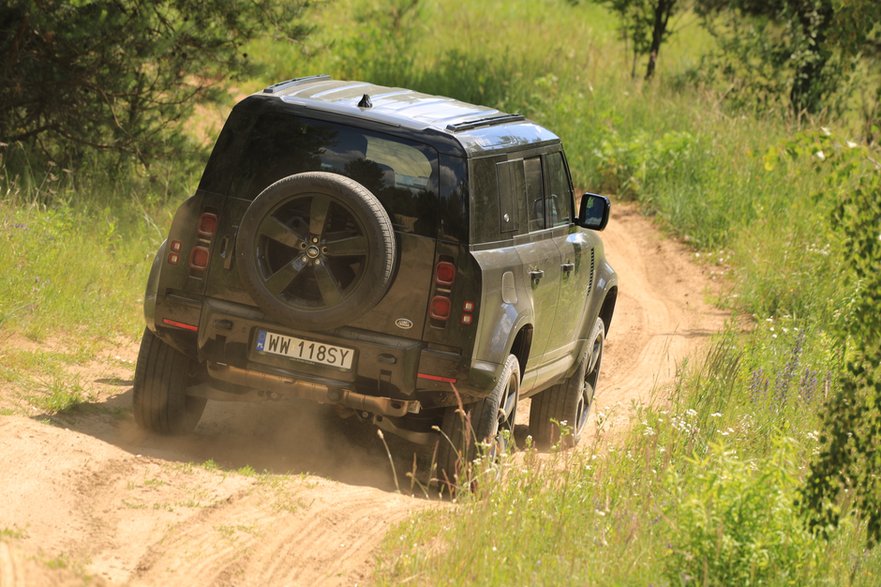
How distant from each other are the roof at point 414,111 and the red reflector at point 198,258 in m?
0.92

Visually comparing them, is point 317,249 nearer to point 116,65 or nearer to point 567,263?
point 567,263

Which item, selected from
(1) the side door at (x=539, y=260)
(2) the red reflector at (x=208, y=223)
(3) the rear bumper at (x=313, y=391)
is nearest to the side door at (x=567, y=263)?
(1) the side door at (x=539, y=260)

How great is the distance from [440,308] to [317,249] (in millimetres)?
697

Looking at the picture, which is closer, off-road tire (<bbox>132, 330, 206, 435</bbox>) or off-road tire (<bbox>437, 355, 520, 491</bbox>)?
off-road tire (<bbox>437, 355, 520, 491</bbox>)

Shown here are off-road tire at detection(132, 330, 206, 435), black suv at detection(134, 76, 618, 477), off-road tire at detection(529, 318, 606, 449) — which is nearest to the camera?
black suv at detection(134, 76, 618, 477)

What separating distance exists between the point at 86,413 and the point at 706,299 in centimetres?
803

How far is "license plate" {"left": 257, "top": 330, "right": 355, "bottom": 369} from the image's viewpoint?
6.57 meters

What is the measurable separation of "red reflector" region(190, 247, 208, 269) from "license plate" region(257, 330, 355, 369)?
482mm

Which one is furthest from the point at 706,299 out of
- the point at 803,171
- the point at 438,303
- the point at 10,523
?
the point at 10,523

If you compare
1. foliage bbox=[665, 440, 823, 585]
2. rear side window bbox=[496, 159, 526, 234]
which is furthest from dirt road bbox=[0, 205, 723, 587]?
rear side window bbox=[496, 159, 526, 234]

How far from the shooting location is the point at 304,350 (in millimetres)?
6602

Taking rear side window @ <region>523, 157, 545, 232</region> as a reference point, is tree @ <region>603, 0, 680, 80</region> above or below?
above

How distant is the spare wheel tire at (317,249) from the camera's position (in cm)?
632

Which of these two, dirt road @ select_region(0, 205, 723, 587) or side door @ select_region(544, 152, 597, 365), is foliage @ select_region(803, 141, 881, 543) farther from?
side door @ select_region(544, 152, 597, 365)
